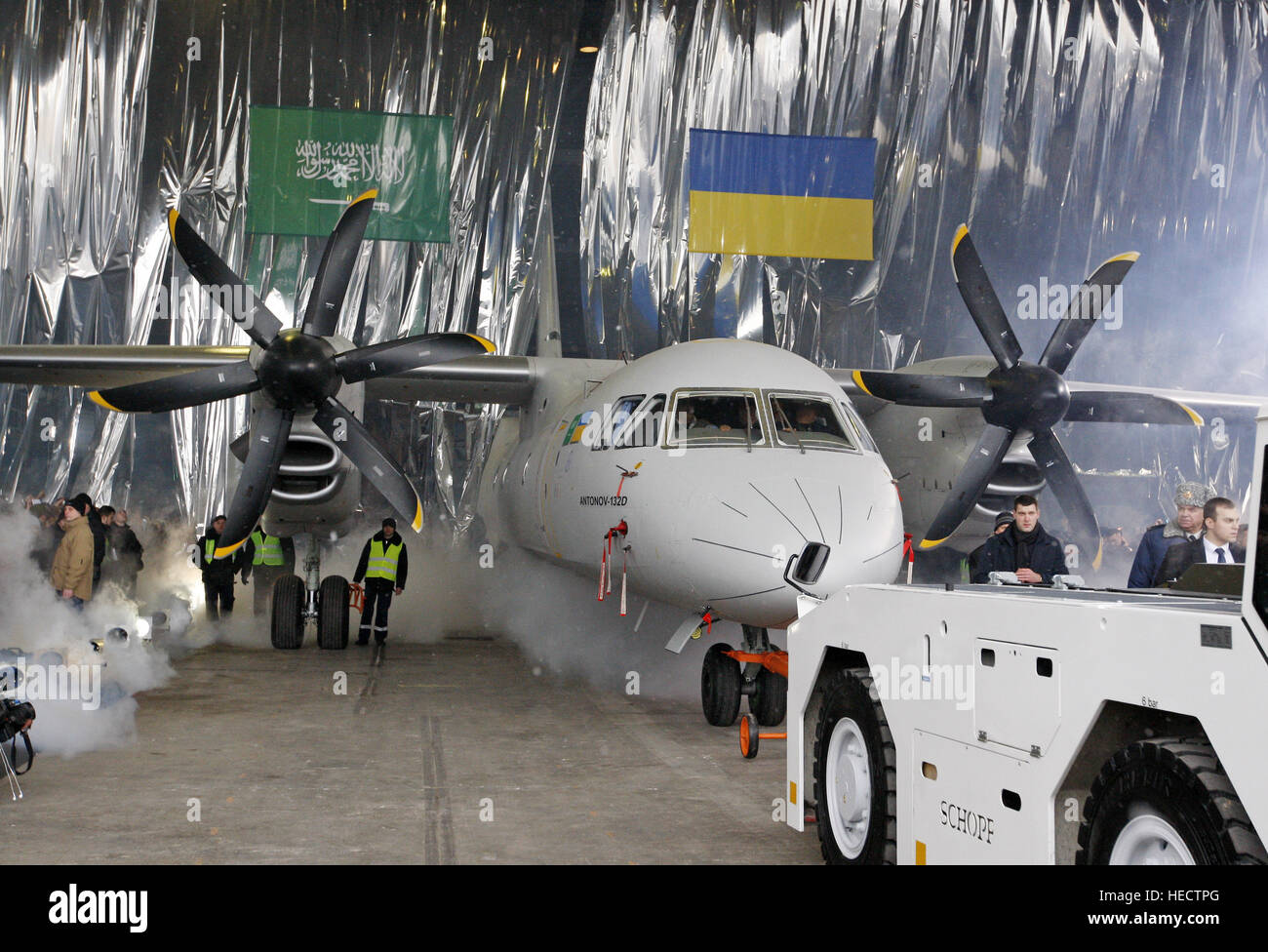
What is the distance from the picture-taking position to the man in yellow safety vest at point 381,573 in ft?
39.9

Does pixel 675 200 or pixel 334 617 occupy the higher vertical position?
pixel 675 200

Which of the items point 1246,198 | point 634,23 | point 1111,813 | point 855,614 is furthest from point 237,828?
point 1246,198

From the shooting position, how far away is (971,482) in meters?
11.3

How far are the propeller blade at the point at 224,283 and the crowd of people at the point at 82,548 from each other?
1.63 metres

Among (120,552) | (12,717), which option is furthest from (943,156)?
(12,717)

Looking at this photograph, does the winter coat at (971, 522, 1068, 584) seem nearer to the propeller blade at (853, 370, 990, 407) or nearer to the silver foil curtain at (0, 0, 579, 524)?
the propeller blade at (853, 370, 990, 407)

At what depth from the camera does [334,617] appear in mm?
12664

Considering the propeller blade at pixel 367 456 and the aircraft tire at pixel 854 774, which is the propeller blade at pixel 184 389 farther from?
the aircraft tire at pixel 854 774

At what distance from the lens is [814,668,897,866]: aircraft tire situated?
404cm

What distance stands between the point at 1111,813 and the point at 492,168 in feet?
50.8

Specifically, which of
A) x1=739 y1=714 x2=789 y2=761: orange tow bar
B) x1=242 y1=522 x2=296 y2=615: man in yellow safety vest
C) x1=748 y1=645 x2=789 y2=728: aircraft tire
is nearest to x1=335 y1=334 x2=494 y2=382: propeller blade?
x1=242 y1=522 x2=296 y2=615: man in yellow safety vest

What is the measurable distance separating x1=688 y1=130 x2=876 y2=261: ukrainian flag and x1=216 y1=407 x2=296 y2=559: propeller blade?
6.46 meters

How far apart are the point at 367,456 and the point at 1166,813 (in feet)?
30.4

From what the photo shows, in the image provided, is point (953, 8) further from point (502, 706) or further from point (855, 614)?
point (855, 614)
